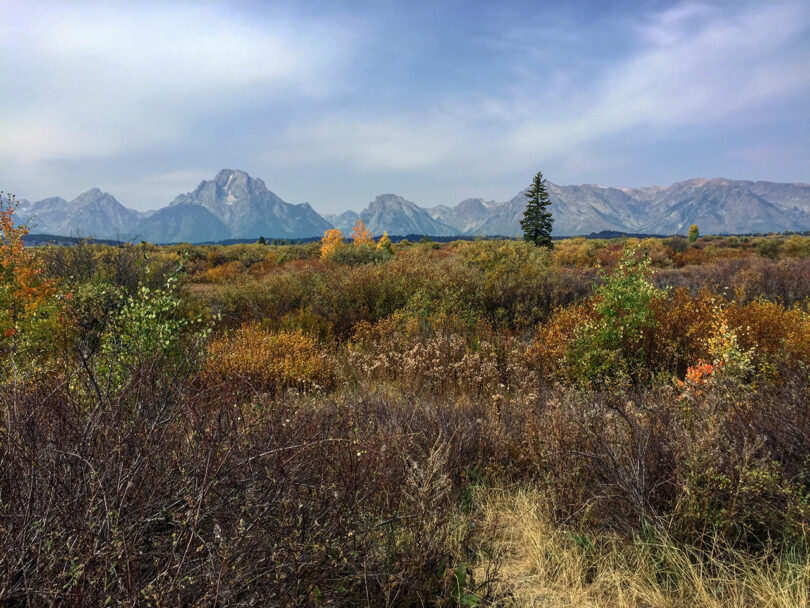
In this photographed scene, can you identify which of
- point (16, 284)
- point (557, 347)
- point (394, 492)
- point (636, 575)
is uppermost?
point (16, 284)

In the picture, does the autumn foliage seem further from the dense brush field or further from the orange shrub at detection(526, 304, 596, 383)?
the orange shrub at detection(526, 304, 596, 383)

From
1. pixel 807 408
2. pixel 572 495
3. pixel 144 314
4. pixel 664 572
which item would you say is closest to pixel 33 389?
pixel 144 314

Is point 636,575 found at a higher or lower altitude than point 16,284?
lower

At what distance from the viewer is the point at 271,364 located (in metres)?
6.36

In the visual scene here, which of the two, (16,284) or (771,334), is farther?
(16,284)

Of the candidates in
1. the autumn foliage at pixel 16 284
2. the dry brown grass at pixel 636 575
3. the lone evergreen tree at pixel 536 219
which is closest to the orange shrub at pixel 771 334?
the dry brown grass at pixel 636 575

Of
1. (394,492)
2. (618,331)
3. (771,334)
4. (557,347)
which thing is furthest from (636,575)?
(771,334)

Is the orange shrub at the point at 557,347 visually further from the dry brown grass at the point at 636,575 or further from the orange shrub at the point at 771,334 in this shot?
the dry brown grass at the point at 636,575

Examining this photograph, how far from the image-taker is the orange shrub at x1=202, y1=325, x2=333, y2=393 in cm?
596

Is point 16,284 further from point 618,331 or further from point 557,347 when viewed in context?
point 618,331

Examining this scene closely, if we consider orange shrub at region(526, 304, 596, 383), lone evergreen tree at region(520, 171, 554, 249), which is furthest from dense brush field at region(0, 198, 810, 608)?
lone evergreen tree at region(520, 171, 554, 249)

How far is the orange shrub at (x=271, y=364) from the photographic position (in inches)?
235

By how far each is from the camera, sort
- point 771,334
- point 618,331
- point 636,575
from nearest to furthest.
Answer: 1. point 636,575
2. point 771,334
3. point 618,331

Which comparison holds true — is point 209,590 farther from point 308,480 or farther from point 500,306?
point 500,306
